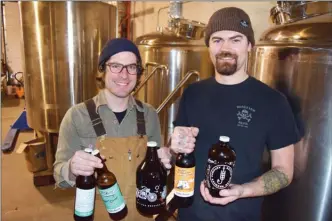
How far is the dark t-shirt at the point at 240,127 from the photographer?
117 cm

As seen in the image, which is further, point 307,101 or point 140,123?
point 307,101

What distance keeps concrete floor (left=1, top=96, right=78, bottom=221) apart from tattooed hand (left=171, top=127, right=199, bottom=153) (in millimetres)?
2226

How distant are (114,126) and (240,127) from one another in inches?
24.3

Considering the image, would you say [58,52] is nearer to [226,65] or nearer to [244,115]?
[226,65]

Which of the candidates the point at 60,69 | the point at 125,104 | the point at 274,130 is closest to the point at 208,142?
the point at 274,130

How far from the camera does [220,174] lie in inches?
42.1

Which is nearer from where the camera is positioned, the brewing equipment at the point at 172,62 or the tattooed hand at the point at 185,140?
the tattooed hand at the point at 185,140

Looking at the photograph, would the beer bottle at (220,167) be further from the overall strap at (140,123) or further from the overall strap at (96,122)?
the overall strap at (96,122)

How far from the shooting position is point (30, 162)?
343 centimetres

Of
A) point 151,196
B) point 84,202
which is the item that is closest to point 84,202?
point 84,202

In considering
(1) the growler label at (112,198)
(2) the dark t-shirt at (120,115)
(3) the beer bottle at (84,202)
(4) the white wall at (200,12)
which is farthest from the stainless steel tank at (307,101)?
(4) the white wall at (200,12)

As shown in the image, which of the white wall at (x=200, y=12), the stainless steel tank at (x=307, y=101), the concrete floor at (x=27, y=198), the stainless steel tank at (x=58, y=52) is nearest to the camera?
the stainless steel tank at (x=307, y=101)

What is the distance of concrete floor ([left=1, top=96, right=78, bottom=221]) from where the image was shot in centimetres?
282

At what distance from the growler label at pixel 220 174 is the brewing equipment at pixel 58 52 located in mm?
2552
